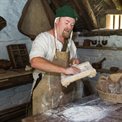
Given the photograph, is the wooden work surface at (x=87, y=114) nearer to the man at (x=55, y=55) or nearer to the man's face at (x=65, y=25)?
the man at (x=55, y=55)

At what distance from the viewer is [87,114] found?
2092 mm

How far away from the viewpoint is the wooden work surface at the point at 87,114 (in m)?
1.97

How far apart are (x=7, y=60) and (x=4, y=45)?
0.27 m

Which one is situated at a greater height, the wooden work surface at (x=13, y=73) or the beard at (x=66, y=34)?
the beard at (x=66, y=34)

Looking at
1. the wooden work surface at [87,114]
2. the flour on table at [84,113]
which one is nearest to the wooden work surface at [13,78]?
the wooden work surface at [87,114]

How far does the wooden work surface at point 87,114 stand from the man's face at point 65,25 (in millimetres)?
695

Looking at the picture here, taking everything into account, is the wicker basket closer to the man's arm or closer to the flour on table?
the flour on table

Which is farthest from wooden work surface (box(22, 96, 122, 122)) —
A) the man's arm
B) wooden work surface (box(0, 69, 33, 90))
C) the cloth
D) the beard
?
wooden work surface (box(0, 69, 33, 90))

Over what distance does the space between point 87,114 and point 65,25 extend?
91cm

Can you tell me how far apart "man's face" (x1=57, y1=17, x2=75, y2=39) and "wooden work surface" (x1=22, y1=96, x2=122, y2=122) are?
695 mm

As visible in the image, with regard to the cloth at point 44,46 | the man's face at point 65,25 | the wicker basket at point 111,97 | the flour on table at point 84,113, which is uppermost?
the man's face at point 65,25

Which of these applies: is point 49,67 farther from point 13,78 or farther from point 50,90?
point 13,78

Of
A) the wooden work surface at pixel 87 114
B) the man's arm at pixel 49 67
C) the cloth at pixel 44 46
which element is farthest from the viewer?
the cloth at pixel 44 46

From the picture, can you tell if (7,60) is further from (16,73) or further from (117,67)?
(117,67)
